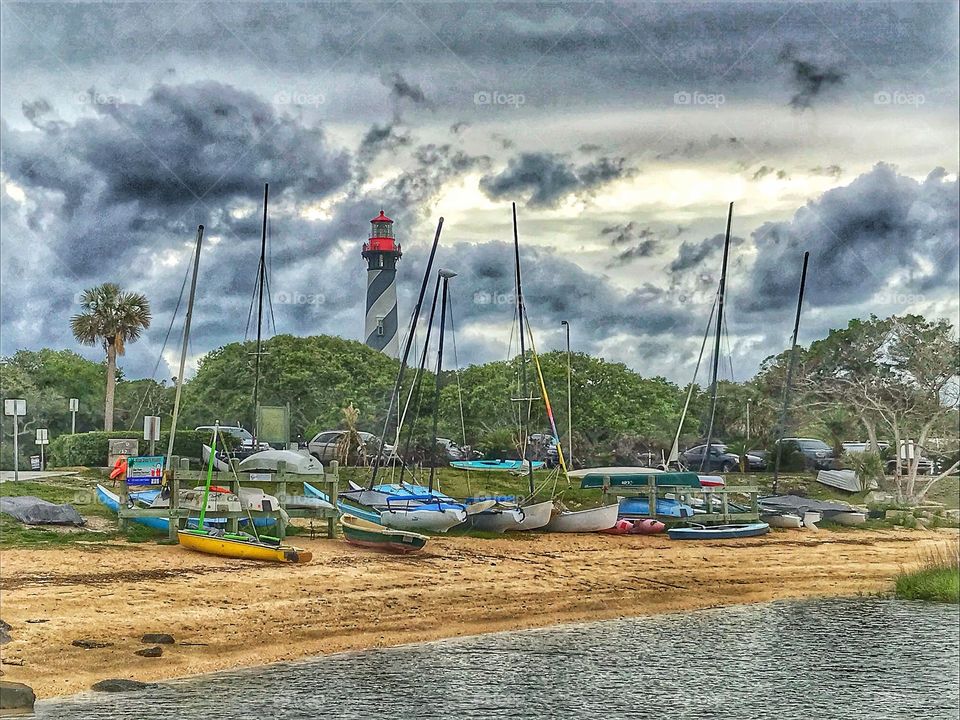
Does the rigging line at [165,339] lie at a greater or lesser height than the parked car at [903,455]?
greater

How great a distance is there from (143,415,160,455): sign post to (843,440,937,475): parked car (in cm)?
463

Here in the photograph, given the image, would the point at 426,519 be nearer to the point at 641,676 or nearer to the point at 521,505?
the point at 521,505

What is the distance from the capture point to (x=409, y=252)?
26.3 feet

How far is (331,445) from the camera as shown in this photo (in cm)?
782

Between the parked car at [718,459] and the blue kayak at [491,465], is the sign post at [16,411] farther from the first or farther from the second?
the parked car at [718,459]

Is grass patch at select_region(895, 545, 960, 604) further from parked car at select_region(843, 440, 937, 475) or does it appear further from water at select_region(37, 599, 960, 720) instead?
parked car at select_region(843, 440, 937, 475)

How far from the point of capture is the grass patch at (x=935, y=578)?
29.2 feet

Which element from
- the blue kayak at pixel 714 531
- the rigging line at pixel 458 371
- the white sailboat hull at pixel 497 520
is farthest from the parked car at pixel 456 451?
the blue kayak at pixel 714 531

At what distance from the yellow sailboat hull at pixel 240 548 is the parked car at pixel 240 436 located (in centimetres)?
60

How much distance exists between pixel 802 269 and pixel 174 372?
14.0 feet

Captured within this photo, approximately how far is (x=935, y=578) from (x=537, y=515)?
3.05 metres

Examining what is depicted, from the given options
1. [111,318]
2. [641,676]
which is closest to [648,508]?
[641,676]

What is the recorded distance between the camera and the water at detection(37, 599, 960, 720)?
726 centimetres

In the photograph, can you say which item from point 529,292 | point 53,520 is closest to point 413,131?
point 529,292
